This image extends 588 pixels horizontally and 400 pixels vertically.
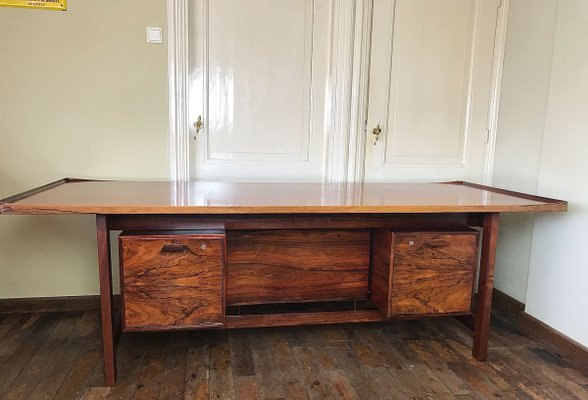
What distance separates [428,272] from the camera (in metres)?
1.84

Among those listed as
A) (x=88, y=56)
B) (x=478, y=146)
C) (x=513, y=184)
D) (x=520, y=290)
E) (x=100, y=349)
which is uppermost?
(x=88, y=56)

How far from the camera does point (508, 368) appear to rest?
1.90m

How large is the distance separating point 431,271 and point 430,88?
1.15m

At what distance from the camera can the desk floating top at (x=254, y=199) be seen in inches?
57.9

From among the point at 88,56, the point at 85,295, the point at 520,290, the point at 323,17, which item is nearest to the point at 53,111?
the point at 88,56

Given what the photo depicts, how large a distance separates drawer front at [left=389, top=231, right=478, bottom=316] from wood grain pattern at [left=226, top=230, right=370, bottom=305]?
0.36 metres

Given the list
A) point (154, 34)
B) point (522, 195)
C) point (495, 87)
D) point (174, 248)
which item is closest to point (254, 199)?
point (174, 248)

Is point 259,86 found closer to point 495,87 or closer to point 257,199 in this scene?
point 257,199

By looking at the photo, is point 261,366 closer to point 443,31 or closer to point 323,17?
point 323,17

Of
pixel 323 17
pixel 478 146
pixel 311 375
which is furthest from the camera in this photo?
pixel 478 146

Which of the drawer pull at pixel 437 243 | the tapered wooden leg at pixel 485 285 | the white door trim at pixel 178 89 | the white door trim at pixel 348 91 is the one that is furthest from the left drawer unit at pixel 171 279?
the tapered wooden leg at pixel 485 285

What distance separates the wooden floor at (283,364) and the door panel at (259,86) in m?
0.88

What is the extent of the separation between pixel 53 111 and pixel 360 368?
189 cm

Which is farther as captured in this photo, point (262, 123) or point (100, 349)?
point (262, 123)
